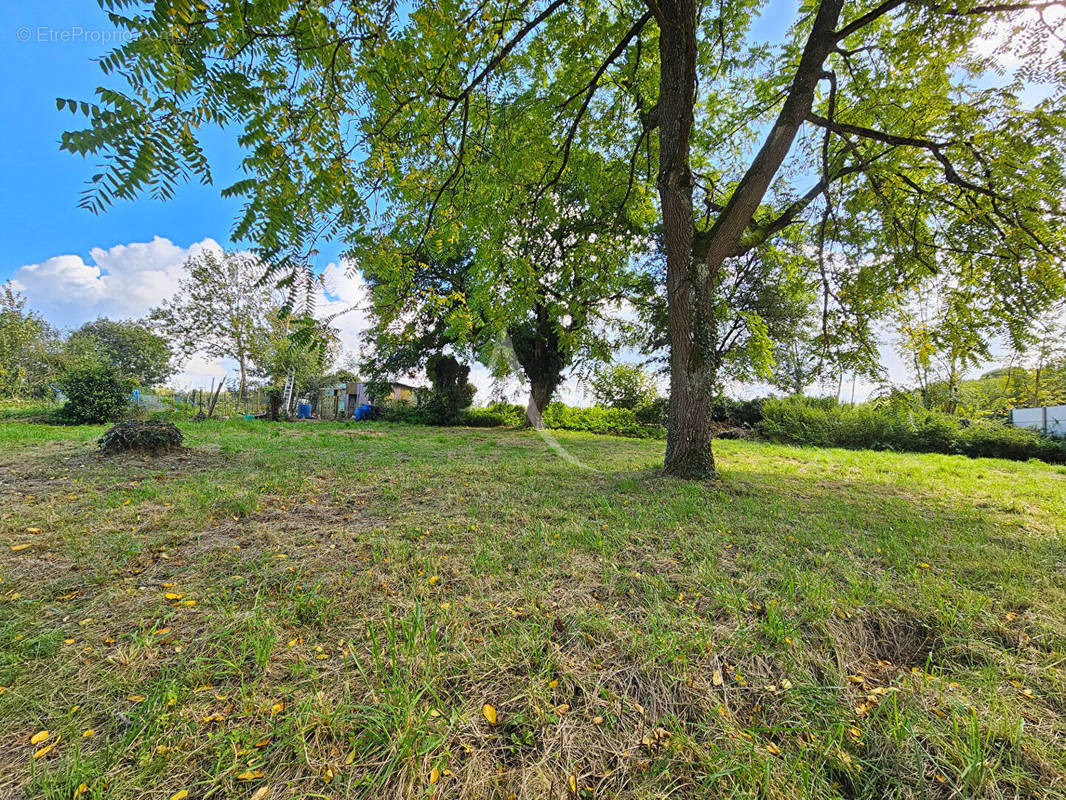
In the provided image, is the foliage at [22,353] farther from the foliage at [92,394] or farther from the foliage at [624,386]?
the foliage at [624,386]

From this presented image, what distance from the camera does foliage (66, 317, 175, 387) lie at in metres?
20.0

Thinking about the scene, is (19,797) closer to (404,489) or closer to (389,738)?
(389,738)

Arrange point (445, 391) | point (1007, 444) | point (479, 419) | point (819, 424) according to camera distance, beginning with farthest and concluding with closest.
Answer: point (479, 419)
point (445, 391)
point (819, 424)
point (1007, 444)

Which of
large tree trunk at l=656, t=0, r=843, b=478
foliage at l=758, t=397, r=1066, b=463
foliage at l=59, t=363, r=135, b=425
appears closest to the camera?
large tree trunk at l=656, t=0, r=843, b=478

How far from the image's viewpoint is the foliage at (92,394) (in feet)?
33.6

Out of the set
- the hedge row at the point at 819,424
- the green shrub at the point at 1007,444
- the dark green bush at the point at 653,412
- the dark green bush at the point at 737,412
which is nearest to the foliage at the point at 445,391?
the hedge row at the point at 819,424

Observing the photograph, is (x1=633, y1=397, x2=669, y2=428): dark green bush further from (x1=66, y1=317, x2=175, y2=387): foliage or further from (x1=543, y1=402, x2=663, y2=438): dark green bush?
(x1=66, y1=317, x2=175, y2=387): foliage

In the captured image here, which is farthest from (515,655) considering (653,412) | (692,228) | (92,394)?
(92,394)

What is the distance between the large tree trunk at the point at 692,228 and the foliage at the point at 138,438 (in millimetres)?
7189

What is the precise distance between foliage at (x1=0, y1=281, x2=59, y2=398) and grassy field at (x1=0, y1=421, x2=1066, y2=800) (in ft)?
68.3

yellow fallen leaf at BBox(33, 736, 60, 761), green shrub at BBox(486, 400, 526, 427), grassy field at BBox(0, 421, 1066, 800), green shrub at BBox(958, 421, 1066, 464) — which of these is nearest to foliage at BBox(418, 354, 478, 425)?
green shrub at BBox(486, 400, 526, 427)

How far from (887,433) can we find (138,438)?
17.5 metres

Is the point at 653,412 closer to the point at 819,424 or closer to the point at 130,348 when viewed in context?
the point at 819,424

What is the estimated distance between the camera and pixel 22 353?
16.8m
